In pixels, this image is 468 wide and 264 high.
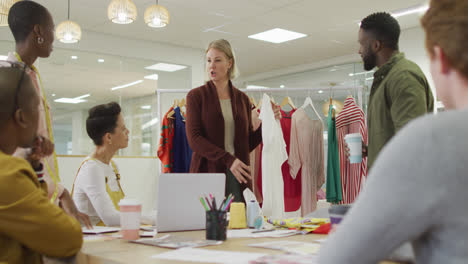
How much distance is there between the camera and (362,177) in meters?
4.00

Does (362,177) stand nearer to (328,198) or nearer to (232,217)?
(328,198)

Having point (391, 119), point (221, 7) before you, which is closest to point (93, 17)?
point (221, 7)

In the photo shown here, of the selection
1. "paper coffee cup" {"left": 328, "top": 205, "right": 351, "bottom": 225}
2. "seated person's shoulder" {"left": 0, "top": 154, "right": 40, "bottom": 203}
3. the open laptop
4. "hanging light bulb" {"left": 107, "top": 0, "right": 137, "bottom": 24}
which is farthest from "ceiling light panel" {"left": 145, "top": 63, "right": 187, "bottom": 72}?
"paper coffee cup" {"left": 328, "top": 205, "right": 351, "bottom": 225}

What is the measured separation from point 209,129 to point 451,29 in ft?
6.67

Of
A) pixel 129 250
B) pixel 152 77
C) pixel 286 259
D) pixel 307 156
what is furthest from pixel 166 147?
pixel 286 259

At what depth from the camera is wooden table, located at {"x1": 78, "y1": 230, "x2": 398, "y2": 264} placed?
3.73 ft

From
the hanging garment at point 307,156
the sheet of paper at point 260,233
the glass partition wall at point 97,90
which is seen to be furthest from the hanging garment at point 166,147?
the sheet of paper at point 260,233

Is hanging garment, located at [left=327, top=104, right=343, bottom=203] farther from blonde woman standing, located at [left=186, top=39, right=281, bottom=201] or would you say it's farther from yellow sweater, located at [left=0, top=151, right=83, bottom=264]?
yellow sweater, located at [left=0, top=151, right=83, bottom=264]

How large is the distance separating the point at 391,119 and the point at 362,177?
71.4 inches

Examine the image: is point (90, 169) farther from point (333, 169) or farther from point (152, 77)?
point (152, 77)

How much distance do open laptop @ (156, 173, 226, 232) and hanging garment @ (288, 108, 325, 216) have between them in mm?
2428

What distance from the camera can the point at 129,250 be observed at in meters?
1.27

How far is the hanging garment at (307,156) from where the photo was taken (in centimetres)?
414

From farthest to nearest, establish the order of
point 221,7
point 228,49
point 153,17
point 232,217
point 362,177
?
point 221,7, point 153,17, point 362,177, point 228,49, point 232,217
